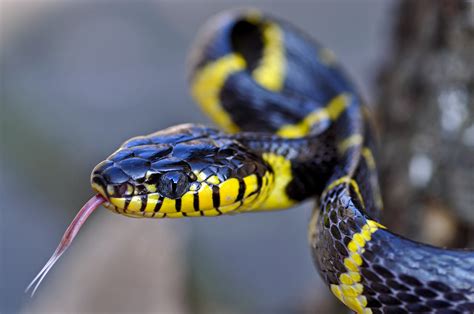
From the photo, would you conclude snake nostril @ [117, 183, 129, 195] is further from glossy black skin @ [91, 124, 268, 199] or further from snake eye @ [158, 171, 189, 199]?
snake eye @ [158, 171, 189, 199]

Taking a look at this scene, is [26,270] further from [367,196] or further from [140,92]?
[367,196]

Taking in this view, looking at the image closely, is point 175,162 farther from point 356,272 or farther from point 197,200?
point 356,272

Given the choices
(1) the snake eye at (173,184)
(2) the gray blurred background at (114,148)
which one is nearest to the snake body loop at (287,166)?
(1) the snake eye at (173,184)

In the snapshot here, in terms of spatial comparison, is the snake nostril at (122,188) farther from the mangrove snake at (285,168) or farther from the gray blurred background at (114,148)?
the gray blurred background at (114,148)

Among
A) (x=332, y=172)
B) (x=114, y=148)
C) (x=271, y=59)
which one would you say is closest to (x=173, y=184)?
(x=332, y=172)

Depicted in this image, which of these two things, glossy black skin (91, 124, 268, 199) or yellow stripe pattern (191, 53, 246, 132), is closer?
glossy black skin (91, 124, 268, 199)

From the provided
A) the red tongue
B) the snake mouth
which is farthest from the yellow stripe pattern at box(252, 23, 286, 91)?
the red tongue

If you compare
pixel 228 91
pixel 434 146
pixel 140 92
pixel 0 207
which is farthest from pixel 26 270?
pixel 434 146
